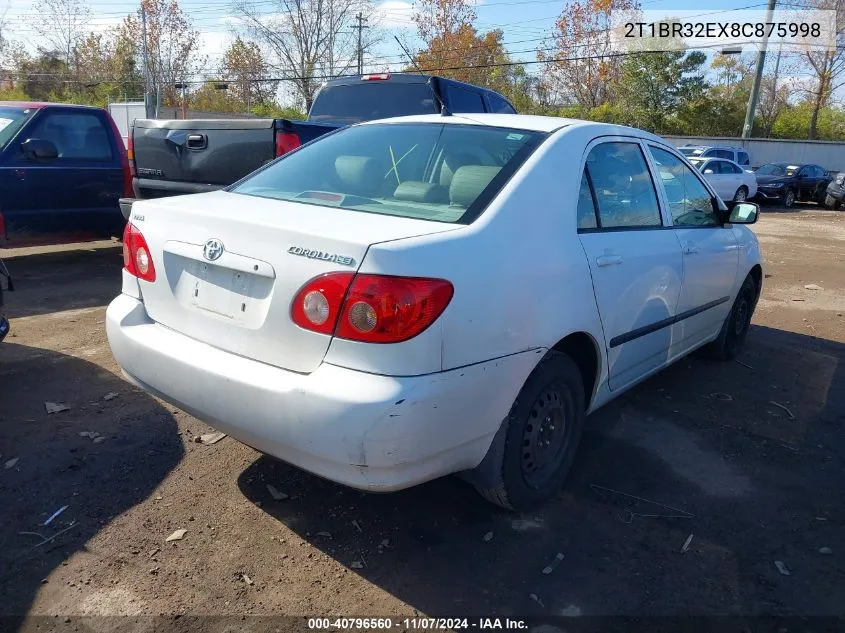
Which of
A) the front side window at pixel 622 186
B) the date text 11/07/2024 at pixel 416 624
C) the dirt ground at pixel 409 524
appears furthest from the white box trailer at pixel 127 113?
the date text 11/07/2024 at pixel 416 624

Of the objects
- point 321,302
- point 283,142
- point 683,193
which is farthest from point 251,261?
point 283,142

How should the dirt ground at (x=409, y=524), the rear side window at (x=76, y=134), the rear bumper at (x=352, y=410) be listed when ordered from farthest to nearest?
1. the rear side window at (x=76, y=134)
2. the dirt ground at (x=409, y=524)
3. the rear bumper at (x=352, y=410)

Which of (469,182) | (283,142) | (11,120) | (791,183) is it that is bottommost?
(791,183)

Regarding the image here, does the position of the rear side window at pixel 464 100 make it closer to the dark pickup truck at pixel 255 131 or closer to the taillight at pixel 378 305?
the dark pickup truck at pixel 255 131

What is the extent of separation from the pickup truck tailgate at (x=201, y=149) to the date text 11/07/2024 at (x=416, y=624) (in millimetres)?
4591

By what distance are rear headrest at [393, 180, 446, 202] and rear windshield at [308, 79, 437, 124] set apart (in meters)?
4.76

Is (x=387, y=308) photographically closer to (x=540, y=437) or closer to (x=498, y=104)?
(x=540, y=437)

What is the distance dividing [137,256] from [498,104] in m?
6.61

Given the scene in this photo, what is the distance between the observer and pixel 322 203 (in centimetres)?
293

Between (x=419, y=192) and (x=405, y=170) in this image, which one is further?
(x=405, y=170)

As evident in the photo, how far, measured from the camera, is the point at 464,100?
794 centimetres

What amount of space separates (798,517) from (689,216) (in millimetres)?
1938

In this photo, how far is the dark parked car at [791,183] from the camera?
2311cm

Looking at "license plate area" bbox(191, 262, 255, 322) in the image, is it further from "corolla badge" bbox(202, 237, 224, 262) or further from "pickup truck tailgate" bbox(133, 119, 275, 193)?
"pickup truck tailgate" bbox(133, 119, 275, 193)
